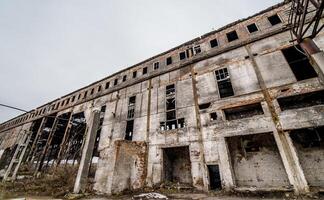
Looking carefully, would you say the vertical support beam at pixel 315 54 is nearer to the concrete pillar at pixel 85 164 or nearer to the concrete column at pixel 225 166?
the concrete column at pixel 225 166

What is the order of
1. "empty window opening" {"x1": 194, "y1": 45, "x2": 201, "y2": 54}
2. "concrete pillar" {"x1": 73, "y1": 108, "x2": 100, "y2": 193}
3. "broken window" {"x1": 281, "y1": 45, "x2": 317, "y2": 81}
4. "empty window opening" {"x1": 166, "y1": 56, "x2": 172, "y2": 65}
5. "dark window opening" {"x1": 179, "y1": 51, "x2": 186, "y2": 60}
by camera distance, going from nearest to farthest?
"concrete pillar" {"x1": 73, "y1": 108, "x2": 100, "y2": 193}
"broken window" {"x1": 281, "y1": 45, "x2": 317, "y2": 81}
"empty window opening" {"x1": 194, "y1": 45, "x2": 201, "y2": 54}
"dark window opening" {"x1": 179, "y1": 51, "x2": 186, "y2": 60}
"empty window opening" {"x1": 166, "y1": 56, "x2": 172, "y2": 65}

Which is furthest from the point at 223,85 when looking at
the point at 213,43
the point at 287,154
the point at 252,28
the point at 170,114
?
the point at 287,154

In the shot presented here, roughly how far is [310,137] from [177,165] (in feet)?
28.6

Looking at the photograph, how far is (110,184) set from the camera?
10273 mm

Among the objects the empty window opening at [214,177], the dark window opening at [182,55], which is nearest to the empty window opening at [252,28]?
the dark window opening at [182,55]

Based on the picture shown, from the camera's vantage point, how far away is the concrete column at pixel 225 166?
32.2 feet

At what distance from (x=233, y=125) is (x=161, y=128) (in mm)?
5637

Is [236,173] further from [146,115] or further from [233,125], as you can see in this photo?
[146,115]

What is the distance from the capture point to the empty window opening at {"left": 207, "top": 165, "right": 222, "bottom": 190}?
10870mm

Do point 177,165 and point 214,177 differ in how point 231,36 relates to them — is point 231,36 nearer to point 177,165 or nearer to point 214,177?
point 214,177

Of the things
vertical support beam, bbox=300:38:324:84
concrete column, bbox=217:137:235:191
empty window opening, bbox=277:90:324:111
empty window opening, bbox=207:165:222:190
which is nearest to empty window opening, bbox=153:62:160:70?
concrete column, bbox=217:137:235:191

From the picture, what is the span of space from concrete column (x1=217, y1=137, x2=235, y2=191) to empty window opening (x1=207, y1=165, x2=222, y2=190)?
0.86 m

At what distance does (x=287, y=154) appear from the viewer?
9047mm

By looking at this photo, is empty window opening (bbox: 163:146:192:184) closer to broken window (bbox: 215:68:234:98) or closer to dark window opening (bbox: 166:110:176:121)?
dark window opening (bbox: 166:110:176:121)
